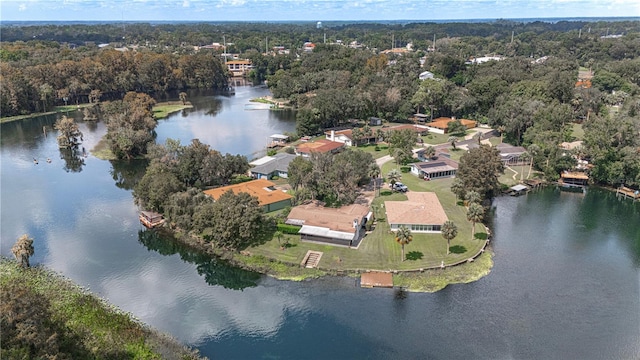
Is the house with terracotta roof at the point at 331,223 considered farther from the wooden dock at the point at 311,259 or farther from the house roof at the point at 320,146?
the house roof at the point at 320,146

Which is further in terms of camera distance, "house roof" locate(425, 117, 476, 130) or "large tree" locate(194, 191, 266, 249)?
"house roof" locate(425, 117, 476, 130)

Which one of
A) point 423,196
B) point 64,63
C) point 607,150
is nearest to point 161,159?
point 423,196

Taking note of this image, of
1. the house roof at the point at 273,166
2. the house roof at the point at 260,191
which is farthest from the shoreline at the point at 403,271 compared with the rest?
the house roof at the point at 273,166

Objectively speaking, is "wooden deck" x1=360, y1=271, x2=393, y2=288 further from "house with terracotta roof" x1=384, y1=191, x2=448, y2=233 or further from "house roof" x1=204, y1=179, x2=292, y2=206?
"house roof" x1=204, y1=179, x2=292, y2=206

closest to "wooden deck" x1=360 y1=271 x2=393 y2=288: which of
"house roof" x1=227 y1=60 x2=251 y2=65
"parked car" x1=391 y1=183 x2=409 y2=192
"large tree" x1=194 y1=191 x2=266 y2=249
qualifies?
"large tree" x1=194 y1=191 x2=266 y2=249

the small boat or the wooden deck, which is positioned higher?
the small boat
